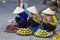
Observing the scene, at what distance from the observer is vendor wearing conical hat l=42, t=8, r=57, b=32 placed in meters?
6.40

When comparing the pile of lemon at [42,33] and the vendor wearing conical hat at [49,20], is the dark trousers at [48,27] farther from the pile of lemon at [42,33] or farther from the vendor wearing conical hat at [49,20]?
the pile of lemon at [42,33]

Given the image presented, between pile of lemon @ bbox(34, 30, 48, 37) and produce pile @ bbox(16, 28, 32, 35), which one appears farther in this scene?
produce pile @ bbox(16, 28, 32, 35)

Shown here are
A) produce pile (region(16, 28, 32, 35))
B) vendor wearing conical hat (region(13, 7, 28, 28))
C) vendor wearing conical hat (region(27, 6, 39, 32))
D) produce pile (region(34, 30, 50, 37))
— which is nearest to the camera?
produce pile (region(34, 30, 50, 37))

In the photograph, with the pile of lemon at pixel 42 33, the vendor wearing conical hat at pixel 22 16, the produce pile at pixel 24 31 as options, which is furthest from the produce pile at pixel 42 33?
the vendor wearing conical hat at pixel 22 16

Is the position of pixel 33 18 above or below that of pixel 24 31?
above

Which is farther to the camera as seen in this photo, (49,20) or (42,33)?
(49,20)

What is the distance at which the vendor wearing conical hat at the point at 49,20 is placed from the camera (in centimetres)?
640

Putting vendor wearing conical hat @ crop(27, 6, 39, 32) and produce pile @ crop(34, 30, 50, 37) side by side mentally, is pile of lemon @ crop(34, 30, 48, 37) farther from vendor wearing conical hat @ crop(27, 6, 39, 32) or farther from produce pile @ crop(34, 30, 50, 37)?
vendor wearing conical hat @ crop(27, 6, 39, 32)

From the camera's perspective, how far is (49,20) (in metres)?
6.50

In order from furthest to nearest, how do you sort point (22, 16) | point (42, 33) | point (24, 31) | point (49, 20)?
1. point (22, 16)
2. point (49, 20)
3. point (24, 31)
4. point (42, 33)

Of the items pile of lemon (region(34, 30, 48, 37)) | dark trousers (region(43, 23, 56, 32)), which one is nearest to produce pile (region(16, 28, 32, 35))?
pile of lemon (region(34, 30, 48, 37))

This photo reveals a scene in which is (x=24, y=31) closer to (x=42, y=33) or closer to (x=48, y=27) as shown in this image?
(x=42, y=33)

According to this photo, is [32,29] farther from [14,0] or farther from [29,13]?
[14,0]

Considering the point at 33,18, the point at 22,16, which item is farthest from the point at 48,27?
the point at 22,16
